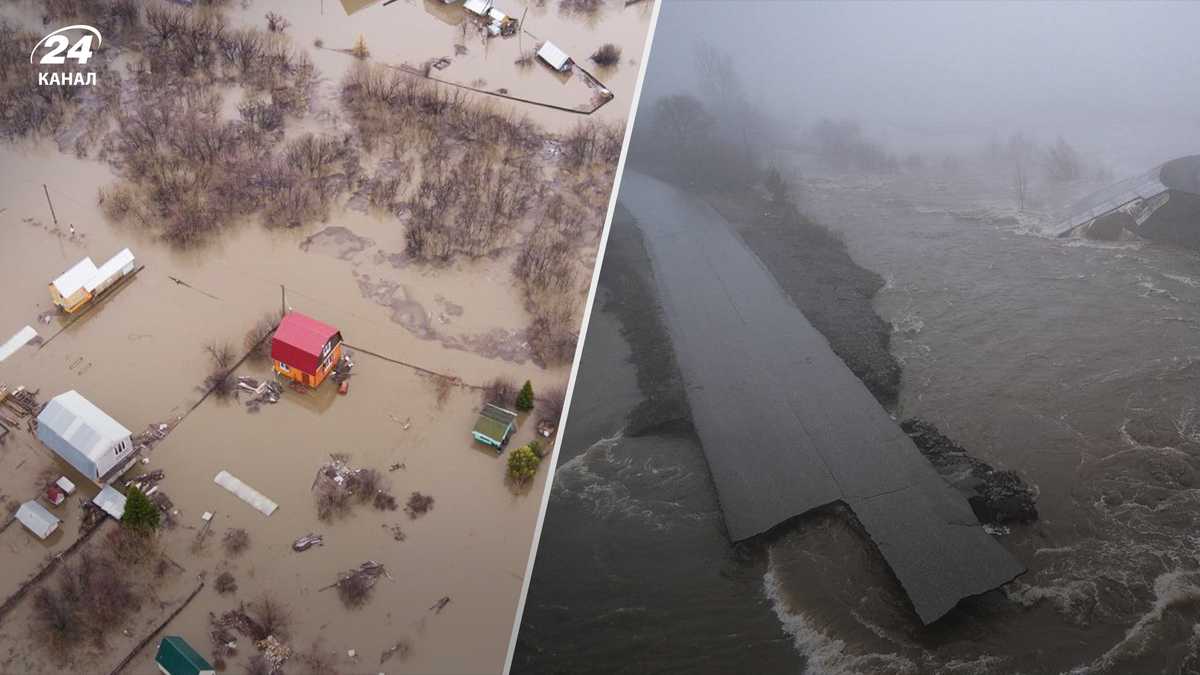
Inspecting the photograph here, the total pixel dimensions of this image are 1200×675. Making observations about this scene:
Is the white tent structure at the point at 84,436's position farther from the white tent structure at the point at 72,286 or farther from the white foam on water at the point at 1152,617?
the white foam on water at the point at 1152,617

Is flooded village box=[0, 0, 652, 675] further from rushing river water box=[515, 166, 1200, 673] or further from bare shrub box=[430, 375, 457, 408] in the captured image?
rushing river water box=[515, 166, 1200, 673]

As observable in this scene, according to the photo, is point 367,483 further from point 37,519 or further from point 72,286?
point 72,286

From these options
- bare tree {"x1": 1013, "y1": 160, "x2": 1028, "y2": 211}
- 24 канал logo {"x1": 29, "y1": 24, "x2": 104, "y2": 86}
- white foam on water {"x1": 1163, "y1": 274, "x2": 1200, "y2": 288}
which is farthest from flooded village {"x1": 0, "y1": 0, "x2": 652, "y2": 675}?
white foam on water {"x1": 1163, "y1": 274, "x2": 1200, "y2": 288}

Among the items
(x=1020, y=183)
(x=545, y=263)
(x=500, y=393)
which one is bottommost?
(x=500, y=393)

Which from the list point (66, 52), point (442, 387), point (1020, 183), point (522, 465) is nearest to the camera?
point (522, 465)

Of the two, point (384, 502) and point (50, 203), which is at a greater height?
point (50, 203)

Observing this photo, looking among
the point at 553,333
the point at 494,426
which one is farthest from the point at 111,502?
the point at 553,333
